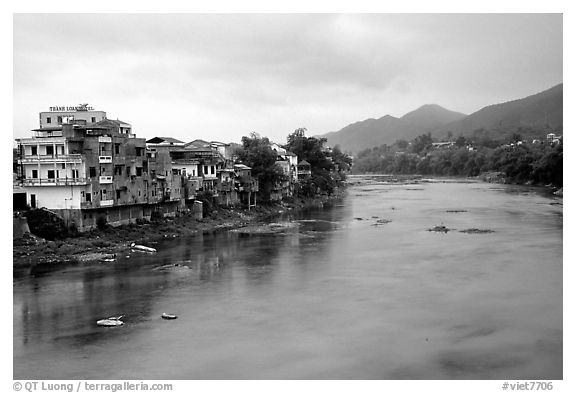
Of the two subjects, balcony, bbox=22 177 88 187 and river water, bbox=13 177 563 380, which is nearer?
river water, bbox=13 177 563 380

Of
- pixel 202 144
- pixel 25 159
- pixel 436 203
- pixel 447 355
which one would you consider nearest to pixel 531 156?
pixel 436 203

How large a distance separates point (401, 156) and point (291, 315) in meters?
84.6

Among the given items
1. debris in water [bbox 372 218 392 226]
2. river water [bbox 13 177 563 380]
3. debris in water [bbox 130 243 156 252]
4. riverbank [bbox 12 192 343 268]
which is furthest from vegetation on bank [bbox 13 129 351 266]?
debris in water [bbox 372 218 392 226]

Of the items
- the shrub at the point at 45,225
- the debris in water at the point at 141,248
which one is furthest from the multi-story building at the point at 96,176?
the debris in water at the point at 141,248

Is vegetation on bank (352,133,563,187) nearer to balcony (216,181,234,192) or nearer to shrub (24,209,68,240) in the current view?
balcony (216,181,234,192)

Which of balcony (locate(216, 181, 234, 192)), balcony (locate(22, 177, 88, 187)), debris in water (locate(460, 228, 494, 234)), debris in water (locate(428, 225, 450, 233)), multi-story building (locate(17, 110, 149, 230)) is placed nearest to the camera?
balcony (locate(22, 177, 88, 187))

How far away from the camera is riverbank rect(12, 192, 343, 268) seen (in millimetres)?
17891

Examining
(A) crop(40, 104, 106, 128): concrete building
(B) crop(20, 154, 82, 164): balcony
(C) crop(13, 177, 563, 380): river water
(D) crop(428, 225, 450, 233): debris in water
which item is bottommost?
(C) crop(13, 177, 563, 380): river water

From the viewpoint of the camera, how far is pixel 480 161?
233 feet

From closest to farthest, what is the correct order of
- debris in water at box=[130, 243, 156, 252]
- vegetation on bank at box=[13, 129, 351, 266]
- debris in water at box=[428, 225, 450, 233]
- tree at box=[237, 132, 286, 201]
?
vegetation on bank at box=[13, 129, 351, 266] < debris in water at box=[130, 243, 156, 252] < debris in water at box=[428, 225, 450, 233] < tree at box=[237, 132, 286, 201]

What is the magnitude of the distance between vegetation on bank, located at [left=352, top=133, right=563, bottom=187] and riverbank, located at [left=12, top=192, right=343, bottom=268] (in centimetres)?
2475

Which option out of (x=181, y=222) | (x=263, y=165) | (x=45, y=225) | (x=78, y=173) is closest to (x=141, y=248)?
(x=45, y=225)

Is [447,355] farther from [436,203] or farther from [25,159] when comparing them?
[436,203]

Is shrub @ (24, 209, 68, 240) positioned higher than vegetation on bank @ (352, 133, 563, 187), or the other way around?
vegetation on bank @ (352, 133, 563, 187)
